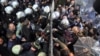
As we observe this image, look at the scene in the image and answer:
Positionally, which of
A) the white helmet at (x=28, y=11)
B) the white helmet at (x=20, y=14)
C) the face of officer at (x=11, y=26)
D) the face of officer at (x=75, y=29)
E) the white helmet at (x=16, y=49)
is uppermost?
the white helmet at (x=28, y=11)

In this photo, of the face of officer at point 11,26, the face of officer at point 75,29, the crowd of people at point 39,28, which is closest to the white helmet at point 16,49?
the crowd of people at point 39,28

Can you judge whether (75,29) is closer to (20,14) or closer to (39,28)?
(39,28)

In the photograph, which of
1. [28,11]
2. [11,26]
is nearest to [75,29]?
[28,11]

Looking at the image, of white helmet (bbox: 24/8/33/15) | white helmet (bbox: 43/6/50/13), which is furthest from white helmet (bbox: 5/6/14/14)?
white helmet (bbox: 43/6/50/13)

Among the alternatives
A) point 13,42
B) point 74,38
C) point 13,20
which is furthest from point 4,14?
point 74,38

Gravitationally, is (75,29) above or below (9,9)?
below

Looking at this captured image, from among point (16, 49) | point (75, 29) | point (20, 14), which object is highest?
point (20, 14)

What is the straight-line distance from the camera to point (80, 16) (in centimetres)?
202

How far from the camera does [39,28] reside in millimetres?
2033

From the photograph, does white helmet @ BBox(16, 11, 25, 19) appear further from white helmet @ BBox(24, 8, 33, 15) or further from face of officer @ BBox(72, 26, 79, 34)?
face of officer @ BBox(72, 26, 79, 34)

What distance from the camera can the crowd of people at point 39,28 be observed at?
200cm

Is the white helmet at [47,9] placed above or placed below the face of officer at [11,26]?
above

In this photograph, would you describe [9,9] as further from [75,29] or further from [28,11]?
[75,29]

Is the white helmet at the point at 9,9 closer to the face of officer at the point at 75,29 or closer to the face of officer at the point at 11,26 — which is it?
the face of officer at the point at 11,26
